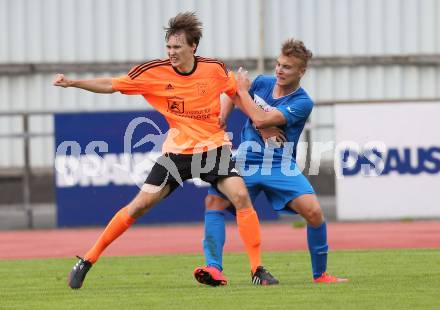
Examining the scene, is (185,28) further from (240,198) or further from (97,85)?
(240,198)

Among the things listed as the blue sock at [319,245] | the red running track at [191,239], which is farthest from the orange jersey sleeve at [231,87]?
the red running track at [191,239]

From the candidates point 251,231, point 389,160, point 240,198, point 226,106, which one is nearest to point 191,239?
point 389,160

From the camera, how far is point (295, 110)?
986 centimetres

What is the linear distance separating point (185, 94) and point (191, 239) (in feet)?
19.3

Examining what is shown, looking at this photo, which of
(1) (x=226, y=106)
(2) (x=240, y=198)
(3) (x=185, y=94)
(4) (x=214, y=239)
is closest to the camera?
(2) (x=240, y=198)

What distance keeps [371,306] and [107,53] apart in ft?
61.6

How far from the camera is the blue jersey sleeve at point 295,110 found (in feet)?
32.3

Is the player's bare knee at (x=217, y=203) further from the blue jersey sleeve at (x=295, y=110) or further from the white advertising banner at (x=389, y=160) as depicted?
the white advertising banner at (x=389, y=160)

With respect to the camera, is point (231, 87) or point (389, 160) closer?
point (231, 87)

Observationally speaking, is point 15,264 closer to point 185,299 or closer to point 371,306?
point 185,299

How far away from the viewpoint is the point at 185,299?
8.80 meters

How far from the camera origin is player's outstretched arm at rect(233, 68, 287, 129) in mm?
9664

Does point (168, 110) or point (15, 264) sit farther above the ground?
point (168, 110)

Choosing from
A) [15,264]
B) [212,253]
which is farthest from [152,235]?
[212,253]
